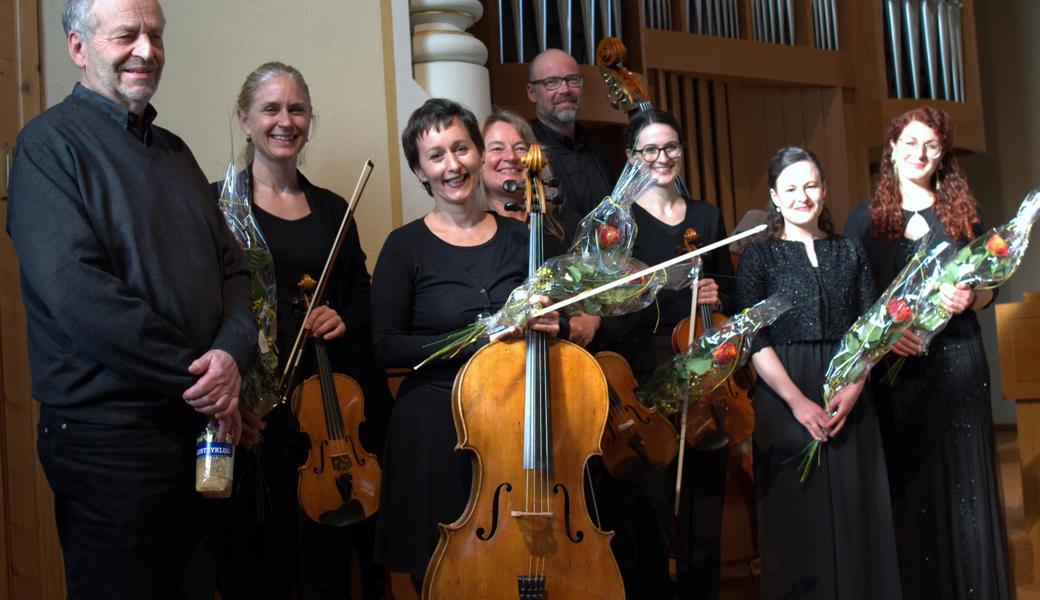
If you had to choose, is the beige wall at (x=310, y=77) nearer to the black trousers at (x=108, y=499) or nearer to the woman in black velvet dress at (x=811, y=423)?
the woman in black velvet dress at (x=811, y=423)

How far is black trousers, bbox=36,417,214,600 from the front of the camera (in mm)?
2016

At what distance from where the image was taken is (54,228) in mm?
2002

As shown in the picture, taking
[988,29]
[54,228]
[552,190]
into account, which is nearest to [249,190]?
[552,190]

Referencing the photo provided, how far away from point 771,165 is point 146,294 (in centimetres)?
173

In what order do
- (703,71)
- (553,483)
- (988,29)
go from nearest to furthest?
(553,483)
(703,71)
(988,29)

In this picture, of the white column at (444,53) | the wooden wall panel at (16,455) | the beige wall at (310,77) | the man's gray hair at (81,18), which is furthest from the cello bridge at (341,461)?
the white column at (444,53)

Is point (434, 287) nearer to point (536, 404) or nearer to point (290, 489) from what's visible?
point (536, 404)

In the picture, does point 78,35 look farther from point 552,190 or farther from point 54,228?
point 552,190

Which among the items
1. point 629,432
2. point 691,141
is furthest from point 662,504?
point 691,141

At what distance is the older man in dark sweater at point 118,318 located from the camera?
6.58 ft

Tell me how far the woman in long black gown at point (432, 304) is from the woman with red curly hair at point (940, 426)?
1163 millimetres

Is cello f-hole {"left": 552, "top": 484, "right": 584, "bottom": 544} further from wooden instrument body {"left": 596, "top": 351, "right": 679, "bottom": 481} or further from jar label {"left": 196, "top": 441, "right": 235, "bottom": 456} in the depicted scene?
jar label {"left": 196, "top": 441, "right": 235, "bottom": 456}

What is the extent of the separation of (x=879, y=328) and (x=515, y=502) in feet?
3.46

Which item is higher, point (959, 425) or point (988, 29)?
point (988, 29)
